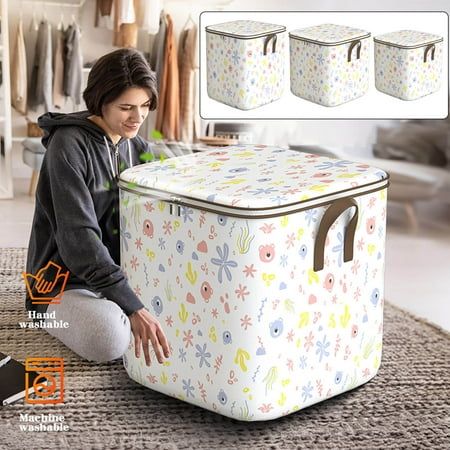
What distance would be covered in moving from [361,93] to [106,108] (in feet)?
3.23

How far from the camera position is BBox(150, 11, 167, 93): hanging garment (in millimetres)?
3416

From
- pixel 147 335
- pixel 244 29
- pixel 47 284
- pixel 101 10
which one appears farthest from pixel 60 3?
pixel 147 335

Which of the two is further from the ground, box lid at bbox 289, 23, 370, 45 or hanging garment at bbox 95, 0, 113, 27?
hanging garment at bbox 95, 0, 113, 27

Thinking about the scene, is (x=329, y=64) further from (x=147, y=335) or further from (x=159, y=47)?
(x=159, y=47)

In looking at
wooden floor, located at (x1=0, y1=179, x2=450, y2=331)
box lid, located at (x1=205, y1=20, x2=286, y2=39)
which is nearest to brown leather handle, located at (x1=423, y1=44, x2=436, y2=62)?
box lid, located at (x1=205, y1=20, x2=286, y2=39)

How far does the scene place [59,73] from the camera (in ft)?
12.1

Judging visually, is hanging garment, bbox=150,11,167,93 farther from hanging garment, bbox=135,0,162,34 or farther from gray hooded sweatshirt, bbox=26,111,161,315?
gray hooded sweatshirt, bbox=26,111,161,315

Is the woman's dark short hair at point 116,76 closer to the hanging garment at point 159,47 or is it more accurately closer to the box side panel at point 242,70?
the box side panel at point 242,70

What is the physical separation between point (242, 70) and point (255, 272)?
0.84m

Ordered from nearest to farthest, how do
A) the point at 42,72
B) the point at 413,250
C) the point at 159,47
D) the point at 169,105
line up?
1. the point at 413,250
2. the point at 159,47
3. the point at 169,105
4. the point at 42,72

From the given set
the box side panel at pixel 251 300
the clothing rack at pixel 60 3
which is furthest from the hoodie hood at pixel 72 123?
the clothing rack at pixel 60 3

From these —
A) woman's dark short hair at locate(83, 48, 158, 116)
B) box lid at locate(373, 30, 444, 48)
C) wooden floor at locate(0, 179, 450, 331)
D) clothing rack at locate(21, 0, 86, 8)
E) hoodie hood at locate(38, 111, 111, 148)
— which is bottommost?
wooden floor at locate(0, 179, 450, 331)

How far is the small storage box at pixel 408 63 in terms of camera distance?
93.0 inches

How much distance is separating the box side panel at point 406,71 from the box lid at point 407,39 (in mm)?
10
